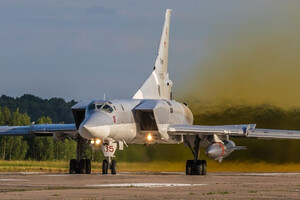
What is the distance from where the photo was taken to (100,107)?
4475 centimetres

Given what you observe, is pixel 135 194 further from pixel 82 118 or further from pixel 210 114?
pixel 210 114

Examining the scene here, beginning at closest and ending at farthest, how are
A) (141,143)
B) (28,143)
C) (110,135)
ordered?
(110,135) → (141,143) → (28,143)

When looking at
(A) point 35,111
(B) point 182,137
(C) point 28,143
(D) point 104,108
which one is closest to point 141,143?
(B) point 182,137

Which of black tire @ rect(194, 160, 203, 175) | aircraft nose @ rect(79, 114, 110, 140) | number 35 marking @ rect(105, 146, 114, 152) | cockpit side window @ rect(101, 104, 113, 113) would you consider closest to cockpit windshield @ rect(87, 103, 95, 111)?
cockpit side window @ rect(101, 104, 113, 113)

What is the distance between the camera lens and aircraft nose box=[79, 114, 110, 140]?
140 feet

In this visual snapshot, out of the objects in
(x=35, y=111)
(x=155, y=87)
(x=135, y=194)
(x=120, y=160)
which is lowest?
(x=135, y=194)

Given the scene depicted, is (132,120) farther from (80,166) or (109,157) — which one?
(80,166)

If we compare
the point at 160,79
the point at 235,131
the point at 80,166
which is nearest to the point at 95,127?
the point at 80,166

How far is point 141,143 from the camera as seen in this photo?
4978cm

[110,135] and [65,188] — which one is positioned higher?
[110,135]

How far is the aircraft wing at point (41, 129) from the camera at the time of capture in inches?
1874

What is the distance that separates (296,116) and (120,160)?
10.3 meters

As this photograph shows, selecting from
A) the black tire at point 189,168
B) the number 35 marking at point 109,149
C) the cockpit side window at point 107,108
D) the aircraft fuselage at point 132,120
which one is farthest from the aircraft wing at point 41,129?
the black tire at point 189,168

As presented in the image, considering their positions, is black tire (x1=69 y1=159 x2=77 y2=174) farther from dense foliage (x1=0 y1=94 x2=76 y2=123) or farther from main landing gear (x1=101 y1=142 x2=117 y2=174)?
dense foliage (x1=0 y1=94 x2=76 y2=123)
